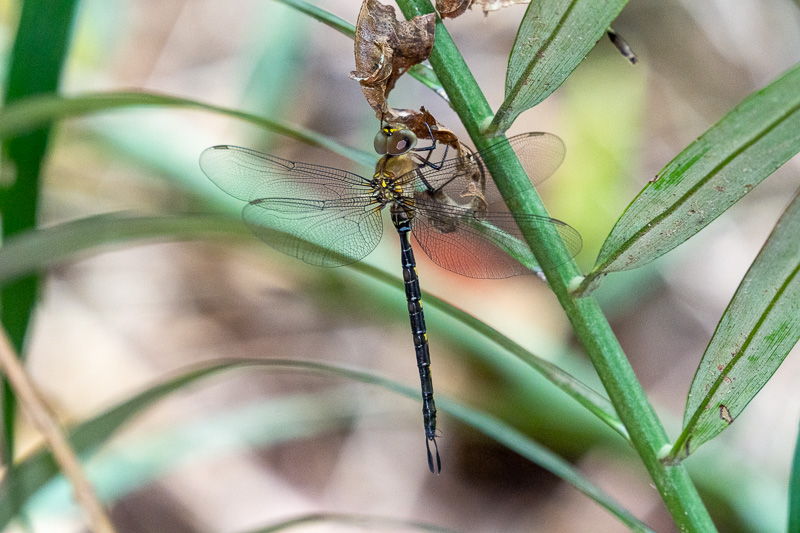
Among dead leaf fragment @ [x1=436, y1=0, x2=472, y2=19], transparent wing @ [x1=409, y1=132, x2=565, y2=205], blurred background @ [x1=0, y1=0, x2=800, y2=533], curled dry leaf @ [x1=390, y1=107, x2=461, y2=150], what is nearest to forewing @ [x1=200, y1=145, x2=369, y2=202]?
transparent wing @ [x1=409, y1=132, x2=565, y2=205]

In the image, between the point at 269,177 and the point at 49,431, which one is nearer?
the point at 49,431

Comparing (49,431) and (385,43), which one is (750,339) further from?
(49,431)

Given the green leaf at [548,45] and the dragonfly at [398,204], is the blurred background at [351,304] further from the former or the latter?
the green leaf at [548,45]

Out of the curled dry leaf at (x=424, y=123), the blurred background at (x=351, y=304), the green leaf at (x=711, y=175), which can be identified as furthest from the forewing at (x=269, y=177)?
the green leaf at (x=711, y=175)

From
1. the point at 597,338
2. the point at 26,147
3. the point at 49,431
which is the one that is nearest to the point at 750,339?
the point at 597,338

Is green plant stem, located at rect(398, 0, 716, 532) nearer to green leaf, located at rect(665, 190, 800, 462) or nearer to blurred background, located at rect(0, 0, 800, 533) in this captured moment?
green leaf, located at rect(665, 190, 800, 462)

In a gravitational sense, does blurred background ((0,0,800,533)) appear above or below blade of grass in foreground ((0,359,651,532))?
above
